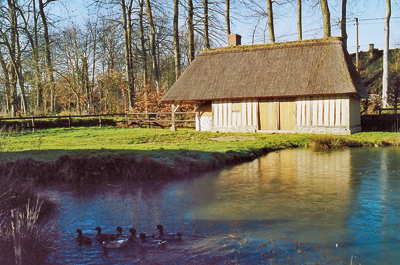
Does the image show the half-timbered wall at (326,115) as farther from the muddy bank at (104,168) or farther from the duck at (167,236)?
the duck at (167,236)

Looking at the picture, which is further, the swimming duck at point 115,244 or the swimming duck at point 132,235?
the swimming duck at point 132,235

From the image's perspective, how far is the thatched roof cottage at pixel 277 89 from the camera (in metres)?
19.8

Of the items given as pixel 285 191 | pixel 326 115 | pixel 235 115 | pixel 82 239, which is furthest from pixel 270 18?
pixel 82 239

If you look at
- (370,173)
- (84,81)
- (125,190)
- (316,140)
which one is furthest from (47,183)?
(84,81)

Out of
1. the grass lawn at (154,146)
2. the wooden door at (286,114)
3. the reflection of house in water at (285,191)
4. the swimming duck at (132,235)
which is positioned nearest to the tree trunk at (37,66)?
the grass lawn at (154,146)

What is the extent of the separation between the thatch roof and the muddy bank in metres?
10.7

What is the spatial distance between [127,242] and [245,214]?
235cm

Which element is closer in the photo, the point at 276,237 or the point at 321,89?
the point at 276,237

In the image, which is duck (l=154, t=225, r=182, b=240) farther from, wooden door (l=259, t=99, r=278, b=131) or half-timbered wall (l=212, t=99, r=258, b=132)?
half-timbered wall (l=212, t=99, r=258, b=132)

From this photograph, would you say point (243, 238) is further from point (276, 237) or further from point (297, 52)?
point (297, 52)

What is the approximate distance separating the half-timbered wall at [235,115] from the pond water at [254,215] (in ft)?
34.9

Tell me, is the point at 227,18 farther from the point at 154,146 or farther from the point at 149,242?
the point at 149,242

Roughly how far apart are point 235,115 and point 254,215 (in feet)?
52.7

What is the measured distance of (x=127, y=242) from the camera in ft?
18.1
